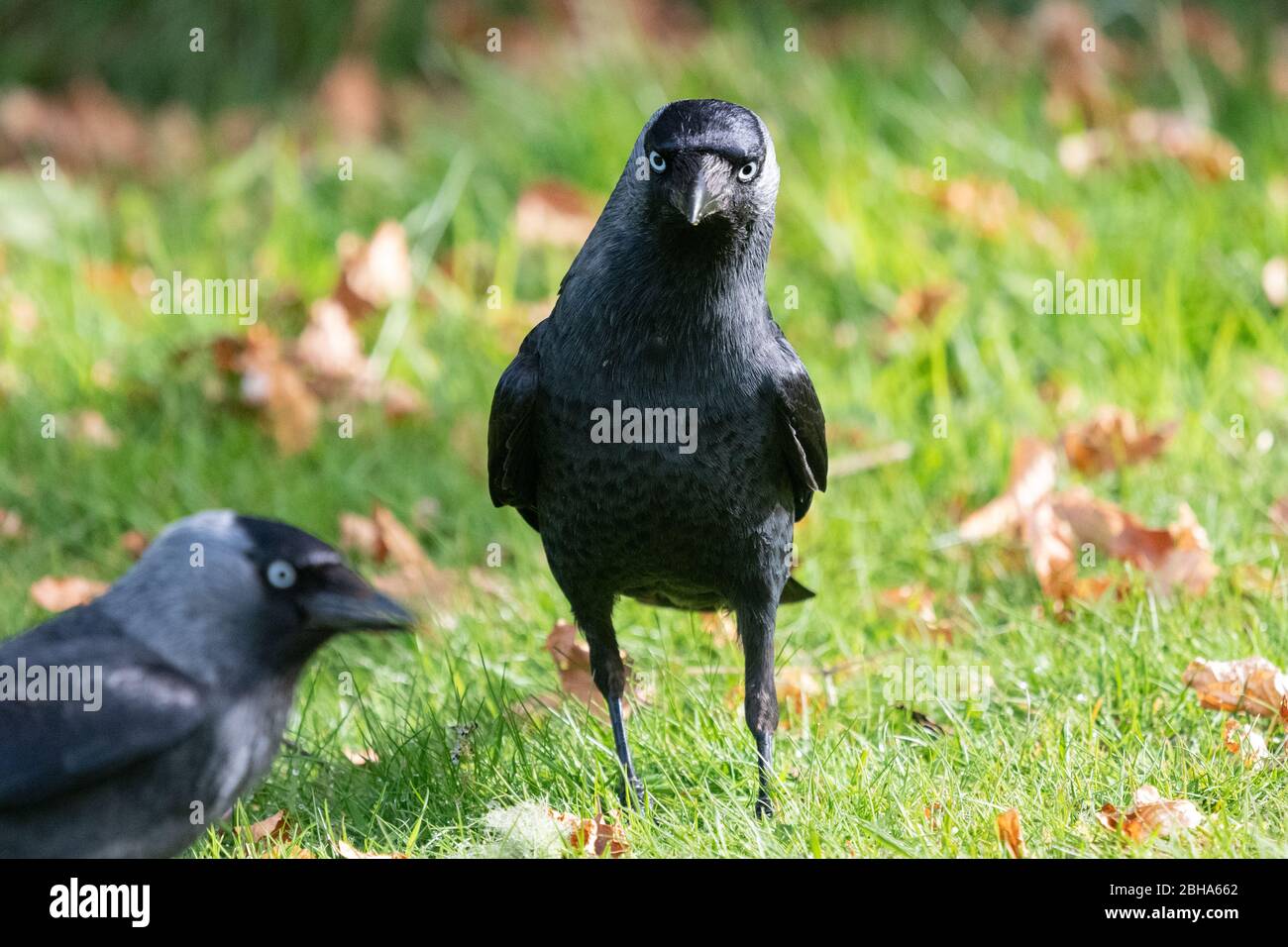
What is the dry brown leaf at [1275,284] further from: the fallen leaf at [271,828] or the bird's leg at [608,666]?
the fallen leaf at [271,828]

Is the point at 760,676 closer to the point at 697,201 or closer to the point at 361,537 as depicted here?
the point at 697,201

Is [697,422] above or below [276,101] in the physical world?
below

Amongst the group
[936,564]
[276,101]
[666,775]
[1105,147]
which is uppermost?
[276,101]

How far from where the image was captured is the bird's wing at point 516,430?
11.9ft

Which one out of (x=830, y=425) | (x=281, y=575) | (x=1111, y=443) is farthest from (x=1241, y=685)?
(x=281, y=575)

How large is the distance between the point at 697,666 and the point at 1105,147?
3608mm

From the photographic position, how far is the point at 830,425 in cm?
546

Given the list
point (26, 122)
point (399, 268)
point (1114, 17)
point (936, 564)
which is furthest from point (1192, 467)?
point (26, 122)

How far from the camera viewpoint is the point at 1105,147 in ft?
22.4

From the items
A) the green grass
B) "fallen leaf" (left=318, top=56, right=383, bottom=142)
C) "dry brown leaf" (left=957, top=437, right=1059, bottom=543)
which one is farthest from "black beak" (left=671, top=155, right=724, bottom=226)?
"fallen leaf" (left=318, top=56, right=383, bottom=142)

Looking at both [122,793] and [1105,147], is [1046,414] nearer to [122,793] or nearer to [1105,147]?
[1105,147]

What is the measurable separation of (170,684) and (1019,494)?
2632mm

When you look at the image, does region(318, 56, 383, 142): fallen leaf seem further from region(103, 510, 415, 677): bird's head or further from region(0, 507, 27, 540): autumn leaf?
region(103, 510, 415, 677): bird's head

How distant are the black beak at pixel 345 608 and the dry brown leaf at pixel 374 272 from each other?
115 inches
